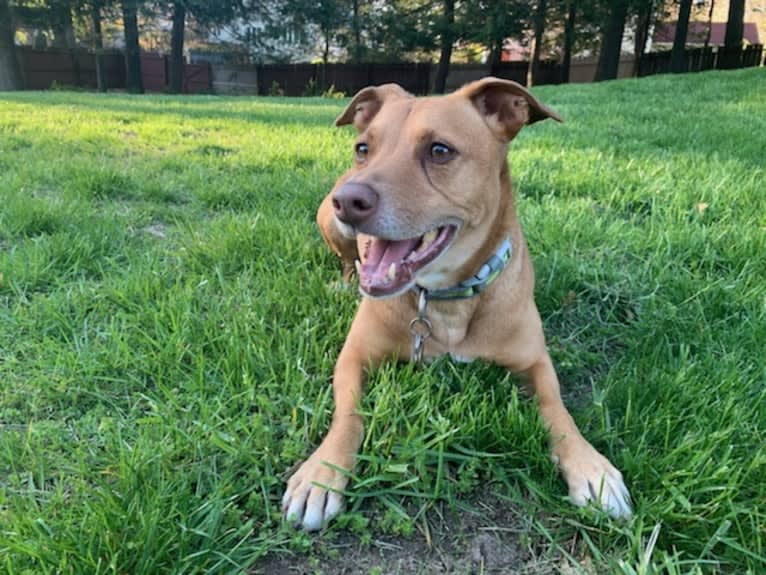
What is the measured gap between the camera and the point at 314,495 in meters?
1.59

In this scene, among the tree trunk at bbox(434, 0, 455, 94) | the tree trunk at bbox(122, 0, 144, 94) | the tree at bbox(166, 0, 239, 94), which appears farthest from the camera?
the tree trunk at bbox(434, 0, 455, 94)

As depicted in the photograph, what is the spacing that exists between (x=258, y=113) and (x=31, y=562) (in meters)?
9.80

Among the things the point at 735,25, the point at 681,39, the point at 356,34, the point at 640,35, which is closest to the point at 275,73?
the point at 356,34

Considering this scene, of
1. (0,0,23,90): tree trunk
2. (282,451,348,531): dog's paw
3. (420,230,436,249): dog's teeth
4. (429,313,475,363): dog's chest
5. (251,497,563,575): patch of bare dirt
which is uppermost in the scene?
(0,0,23,90): tree trunk

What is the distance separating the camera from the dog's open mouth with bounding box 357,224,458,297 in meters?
1.95

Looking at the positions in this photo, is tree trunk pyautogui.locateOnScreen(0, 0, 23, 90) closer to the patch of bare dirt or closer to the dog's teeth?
the dog's teeth

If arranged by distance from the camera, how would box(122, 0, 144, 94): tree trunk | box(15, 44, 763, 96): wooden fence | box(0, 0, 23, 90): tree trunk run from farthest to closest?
Result: 1. box(15, 44, 763, 96): wooden fence
2. box(122, 0, 144, 94): tree trunk
3. box(0, 0, 23, 90): tree trunk

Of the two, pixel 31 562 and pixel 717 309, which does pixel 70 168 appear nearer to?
pixel 31 562

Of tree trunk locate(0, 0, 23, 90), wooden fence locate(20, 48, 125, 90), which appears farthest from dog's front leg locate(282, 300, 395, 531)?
wooden fence locate(20, 48, 125, 90)

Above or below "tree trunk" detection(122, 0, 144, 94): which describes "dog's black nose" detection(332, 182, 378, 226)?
below

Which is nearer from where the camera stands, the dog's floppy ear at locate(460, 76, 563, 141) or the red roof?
the dog's floppy ear at locate(460, 76, 563, 141)

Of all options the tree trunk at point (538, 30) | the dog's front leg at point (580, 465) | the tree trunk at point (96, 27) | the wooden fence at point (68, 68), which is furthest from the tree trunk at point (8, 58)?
the dog's front leg at point (580, 465)

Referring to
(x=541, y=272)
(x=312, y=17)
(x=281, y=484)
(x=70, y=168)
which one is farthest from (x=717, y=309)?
(x=312, y=17)

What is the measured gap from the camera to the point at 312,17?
26781 mm
